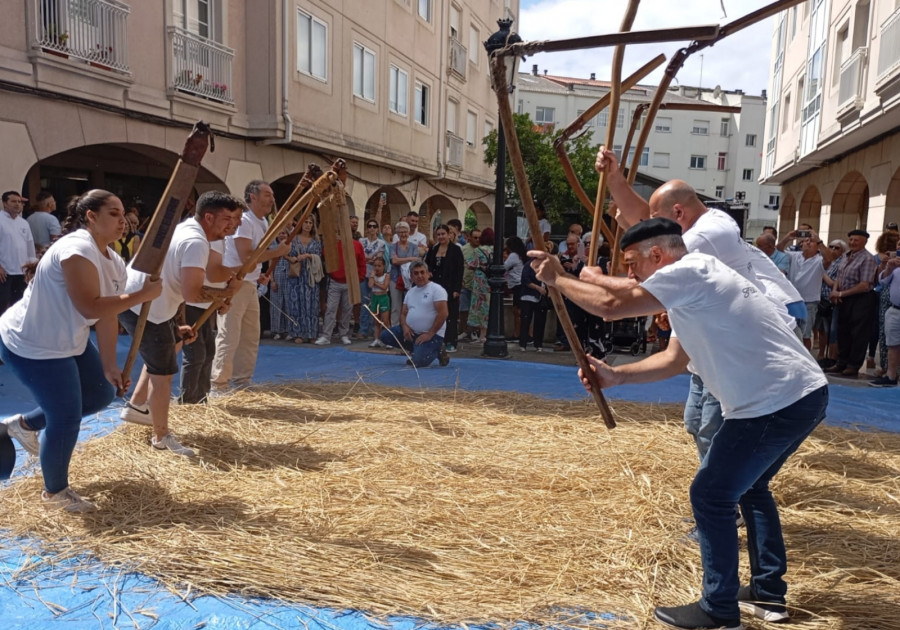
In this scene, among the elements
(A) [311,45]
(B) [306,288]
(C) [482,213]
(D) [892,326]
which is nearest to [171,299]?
(B) [306,288]

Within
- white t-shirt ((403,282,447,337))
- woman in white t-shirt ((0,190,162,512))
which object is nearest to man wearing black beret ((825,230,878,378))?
white t-shirt ((403,282,447,337))

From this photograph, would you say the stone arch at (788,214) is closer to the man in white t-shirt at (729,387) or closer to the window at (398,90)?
the window at (398,90)

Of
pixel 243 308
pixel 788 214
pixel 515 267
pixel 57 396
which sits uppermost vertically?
pixel 788 214

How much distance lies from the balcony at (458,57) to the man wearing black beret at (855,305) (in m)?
16.2

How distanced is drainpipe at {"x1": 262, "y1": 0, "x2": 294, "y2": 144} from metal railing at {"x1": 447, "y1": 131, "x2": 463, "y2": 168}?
9046 millimetres

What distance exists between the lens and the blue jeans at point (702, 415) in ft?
10.9

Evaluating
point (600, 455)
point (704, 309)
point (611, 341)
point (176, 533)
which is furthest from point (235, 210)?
point (611, 341)

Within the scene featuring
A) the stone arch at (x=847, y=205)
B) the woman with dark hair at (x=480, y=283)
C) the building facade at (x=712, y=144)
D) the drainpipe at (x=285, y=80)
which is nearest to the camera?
the woman with dark hair at (x=480, y=283)

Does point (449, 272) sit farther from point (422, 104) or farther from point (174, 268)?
point (422, 104)

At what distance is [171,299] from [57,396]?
51.2 inches

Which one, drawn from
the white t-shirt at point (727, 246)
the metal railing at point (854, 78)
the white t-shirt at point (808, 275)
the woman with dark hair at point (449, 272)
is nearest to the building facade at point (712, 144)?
the metal railing at point (854, 78)

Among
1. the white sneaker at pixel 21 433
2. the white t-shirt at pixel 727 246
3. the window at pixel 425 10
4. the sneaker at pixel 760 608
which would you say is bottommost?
the sneaker at pixel 760 608

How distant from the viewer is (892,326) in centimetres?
813

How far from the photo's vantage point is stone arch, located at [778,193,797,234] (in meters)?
24.8
